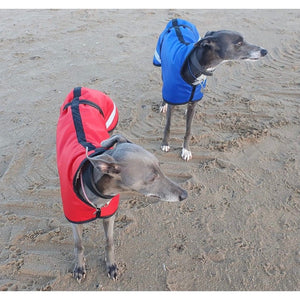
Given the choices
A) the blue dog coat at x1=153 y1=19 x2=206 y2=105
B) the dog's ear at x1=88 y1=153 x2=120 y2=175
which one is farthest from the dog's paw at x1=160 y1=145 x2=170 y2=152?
the dog's ear at x1=88 y1=153 x2=120 y2=175

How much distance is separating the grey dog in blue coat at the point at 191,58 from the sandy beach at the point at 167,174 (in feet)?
2.67

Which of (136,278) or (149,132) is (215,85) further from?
(136,278)

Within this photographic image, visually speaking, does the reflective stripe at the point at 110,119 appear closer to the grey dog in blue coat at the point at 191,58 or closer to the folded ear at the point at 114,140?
the grey dog in blue coat at the point at 191,58

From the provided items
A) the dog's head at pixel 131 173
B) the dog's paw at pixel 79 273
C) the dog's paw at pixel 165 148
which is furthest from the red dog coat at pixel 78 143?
the dog's paw at pixel 165 148

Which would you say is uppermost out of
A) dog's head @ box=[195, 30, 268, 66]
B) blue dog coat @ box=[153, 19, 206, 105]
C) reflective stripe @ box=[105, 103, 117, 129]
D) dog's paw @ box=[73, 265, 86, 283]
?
dog's head @ box=[195, 30, 268, 66]

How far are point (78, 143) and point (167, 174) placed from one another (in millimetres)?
1839

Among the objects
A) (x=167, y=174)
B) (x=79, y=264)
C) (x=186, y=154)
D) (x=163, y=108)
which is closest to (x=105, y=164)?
(x=79, y=264)

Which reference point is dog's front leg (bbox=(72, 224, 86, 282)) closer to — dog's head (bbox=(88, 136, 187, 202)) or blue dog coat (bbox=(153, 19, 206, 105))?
dog's head (bbox=(88, 136, 187, 202))

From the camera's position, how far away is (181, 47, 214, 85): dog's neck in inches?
A: 159

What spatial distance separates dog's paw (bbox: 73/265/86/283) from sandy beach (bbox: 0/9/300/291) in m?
0.06

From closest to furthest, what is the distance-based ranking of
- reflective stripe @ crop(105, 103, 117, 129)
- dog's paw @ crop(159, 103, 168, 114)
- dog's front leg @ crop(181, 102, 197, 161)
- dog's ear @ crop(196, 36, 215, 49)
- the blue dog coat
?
1. reflective stripe @ crop(105, 103, 117, 129)
2. dog's ear @ crop(196, 36, 215, 49)
3. the blue dog coat
4. dog's front leg @ crop(181, 102, 197, 161)
5. dog's paw @ crop(159, 103, 168, 114)

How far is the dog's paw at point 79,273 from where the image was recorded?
3.23 m

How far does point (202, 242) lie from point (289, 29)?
23.9 feet

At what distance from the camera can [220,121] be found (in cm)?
534
